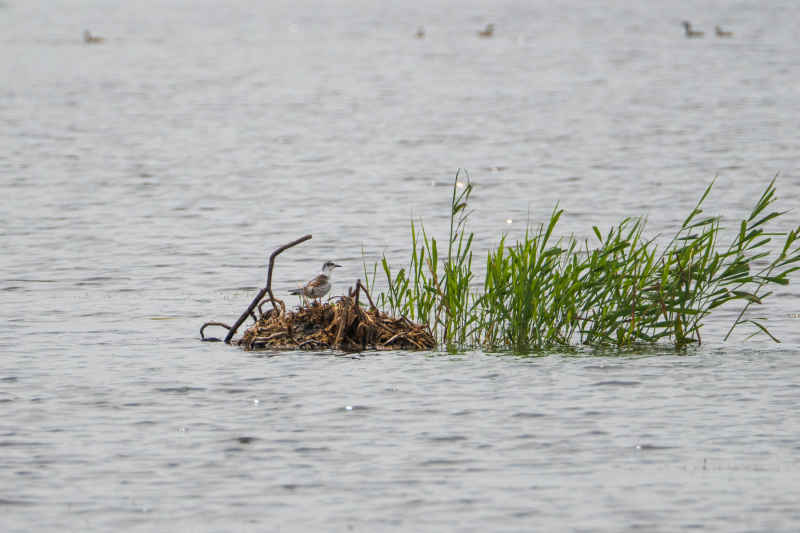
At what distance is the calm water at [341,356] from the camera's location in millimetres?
11188

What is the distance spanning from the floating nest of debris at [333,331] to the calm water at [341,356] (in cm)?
24

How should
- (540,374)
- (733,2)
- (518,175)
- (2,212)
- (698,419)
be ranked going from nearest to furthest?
1. (698,419)
2. (540,374)
3. (2,212)
4. (518,175)
5. (733,2)

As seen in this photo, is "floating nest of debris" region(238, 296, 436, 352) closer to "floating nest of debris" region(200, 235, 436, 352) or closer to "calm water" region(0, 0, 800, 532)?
"floating nest of debris" region(200, 235, 436, 352)

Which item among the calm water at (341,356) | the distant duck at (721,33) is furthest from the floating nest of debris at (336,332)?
the distant duck at (721,33)

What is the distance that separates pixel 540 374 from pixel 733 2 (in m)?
136

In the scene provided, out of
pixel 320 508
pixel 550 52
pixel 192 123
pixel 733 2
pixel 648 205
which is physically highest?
pixel 733 2

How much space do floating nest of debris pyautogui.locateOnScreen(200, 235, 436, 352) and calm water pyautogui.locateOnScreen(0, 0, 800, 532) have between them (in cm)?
24

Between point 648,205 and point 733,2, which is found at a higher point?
point 733,2

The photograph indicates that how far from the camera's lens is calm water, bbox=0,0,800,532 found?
440 inches

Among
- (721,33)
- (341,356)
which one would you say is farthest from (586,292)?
(721,33)

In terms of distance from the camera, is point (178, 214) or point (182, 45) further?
point (182, 45)

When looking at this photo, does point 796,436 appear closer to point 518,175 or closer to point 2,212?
point 2,212

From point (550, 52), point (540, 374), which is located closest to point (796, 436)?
point (540, 374)

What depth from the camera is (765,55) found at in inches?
2906
